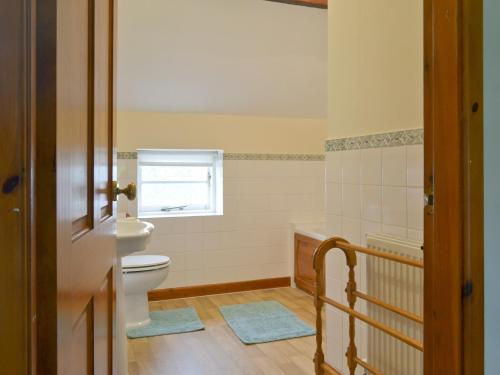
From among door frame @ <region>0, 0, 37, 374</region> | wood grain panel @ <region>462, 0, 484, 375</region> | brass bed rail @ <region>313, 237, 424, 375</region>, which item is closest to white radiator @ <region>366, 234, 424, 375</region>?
brass bed rail @ <region>313, 237, 424, 375</region>

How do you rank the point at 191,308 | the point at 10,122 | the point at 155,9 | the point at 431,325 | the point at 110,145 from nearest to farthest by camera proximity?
the point at 10,122 → the point at 431,325 → the point at 110,145 → the point at 155,9 → the point at 191,308

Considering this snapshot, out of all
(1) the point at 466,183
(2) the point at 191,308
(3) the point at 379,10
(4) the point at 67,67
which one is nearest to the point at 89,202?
(4) the point at 67,67

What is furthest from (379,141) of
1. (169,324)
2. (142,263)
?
(169,324)

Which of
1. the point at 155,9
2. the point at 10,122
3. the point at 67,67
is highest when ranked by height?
the point at 155,9

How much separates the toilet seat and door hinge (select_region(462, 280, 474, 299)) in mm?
2468

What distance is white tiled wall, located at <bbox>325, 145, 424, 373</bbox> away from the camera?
62.9 inches

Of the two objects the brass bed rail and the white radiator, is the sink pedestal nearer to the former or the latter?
the brass bed rail

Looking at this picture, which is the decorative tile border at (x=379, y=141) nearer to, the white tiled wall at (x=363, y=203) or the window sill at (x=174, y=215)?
the white tiled wall at (x=363, y=203)

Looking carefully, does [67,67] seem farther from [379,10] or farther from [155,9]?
[155,9]

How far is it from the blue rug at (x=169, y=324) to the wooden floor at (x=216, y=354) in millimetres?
63

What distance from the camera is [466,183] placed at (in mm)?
691

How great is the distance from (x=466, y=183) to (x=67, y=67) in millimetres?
691

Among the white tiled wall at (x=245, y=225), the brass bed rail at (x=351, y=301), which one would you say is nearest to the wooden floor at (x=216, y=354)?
the brass bed rail at (x=351, y=301)

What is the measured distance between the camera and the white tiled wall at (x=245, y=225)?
3.62 meters
